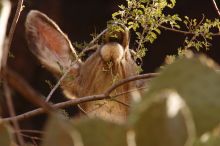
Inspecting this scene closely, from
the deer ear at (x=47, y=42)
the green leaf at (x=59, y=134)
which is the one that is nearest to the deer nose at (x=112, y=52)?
the deer ear at (x=47, y=42)

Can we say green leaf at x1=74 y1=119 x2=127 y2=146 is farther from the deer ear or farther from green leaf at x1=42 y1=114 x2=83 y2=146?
the deer ear

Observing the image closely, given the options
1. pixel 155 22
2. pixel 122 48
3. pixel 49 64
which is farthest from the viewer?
pixel 49 64

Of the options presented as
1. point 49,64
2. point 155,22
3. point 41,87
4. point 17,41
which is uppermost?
point 155,22

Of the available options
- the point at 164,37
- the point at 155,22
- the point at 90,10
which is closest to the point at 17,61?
the point at 90,10

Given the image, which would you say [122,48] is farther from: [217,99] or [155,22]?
[217,99]

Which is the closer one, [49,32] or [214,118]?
[214,118]

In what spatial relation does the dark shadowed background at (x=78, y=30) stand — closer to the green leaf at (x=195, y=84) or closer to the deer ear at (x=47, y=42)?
the deer ear at (x=47, y=42)

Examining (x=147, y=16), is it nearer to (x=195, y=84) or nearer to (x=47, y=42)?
(x=47, y=42)
